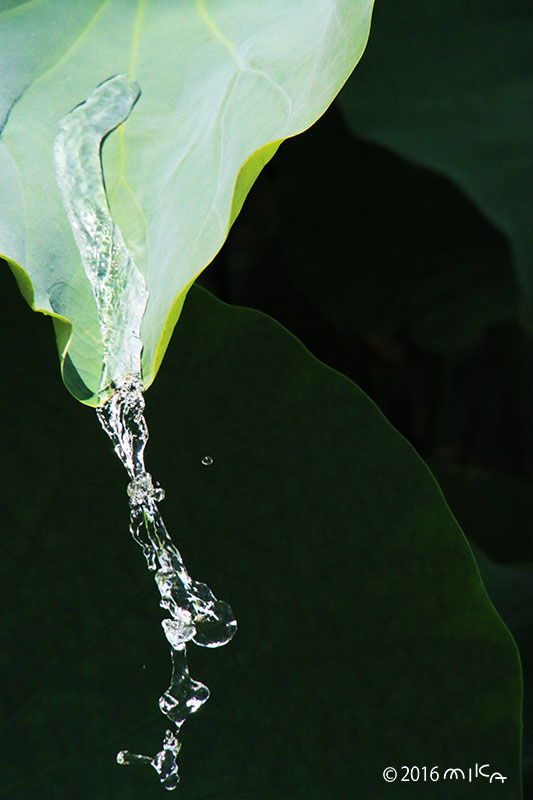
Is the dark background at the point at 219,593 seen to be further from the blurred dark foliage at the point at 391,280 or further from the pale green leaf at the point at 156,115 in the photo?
the blurred dark foliage at the point at 391,280

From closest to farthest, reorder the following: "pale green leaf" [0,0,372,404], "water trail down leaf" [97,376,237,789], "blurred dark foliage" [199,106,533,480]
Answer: "pale green leaf" [0,0,372,404] < "water trail down leaf" [97,376,237,789] < "blurred dark foliage" [199,106,533,480]

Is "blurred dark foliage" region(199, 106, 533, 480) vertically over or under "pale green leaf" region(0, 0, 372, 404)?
under

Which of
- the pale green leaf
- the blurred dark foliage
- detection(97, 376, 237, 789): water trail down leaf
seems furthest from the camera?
the blurred dark foliage

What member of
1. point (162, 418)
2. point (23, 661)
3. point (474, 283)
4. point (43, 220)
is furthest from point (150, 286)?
point (474, 283)

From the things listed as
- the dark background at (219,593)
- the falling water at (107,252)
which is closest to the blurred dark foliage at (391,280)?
the dark background at (219,593)

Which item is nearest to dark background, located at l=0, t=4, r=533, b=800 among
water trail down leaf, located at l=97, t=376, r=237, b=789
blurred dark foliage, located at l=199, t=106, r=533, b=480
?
water trail down leaf, located at l=97, t=376, r=237, b=789

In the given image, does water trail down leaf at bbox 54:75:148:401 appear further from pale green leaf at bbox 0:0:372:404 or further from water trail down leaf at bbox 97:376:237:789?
water trail down leaf at bbox 97:376:237:789

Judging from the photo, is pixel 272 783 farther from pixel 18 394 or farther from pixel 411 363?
pixel 411 363

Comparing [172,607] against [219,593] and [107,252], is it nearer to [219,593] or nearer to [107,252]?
[219,593]
